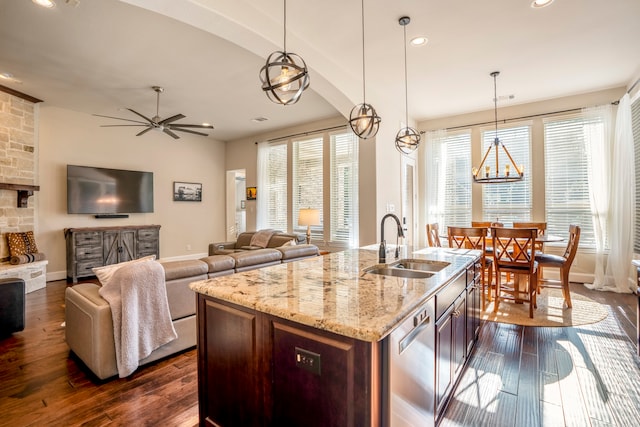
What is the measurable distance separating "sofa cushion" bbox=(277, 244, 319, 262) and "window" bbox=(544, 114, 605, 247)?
4.19 metres

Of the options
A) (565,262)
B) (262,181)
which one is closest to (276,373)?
(565,262)

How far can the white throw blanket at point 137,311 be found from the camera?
7.48 feet

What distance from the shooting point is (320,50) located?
367 cm

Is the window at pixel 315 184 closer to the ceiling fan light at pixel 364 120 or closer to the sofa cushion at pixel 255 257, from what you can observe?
the sofa cushion at pixel 255 257

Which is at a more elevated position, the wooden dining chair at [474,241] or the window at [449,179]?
the window at [449,179]

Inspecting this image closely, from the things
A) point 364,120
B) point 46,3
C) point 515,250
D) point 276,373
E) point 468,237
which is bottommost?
point 276,373

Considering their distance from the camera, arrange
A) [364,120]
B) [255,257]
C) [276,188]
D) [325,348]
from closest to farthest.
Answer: [325,348], [364,120], [255,257], [276,188]

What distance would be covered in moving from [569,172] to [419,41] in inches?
143

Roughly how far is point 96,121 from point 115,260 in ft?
9.14

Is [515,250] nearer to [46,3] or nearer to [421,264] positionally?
[421,264]

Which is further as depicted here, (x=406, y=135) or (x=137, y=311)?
(x=406, y=135)

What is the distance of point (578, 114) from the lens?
16.3 ft

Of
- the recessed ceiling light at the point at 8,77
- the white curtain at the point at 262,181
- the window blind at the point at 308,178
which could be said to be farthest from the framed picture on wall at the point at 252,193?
the recessed ceiling light at the point at 8,77

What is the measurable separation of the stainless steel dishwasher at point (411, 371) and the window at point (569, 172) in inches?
197
